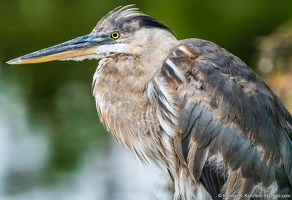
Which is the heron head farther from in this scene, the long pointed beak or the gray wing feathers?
the gray wing feathers

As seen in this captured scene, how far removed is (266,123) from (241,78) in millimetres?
346

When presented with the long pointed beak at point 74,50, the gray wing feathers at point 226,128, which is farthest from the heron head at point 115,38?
the gray wing feathers at point 226,128

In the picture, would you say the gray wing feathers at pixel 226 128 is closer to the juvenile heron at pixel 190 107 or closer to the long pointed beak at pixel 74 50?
the juvenile heron at pixel 190 107

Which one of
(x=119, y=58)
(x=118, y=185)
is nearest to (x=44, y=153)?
(x=118, y=185)

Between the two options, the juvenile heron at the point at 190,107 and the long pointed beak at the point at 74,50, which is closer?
the juvenile heron at the point at 190,107

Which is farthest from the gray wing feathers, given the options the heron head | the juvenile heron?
the heron head

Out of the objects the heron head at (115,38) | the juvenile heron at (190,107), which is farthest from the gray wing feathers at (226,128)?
the heron head at (115,38)

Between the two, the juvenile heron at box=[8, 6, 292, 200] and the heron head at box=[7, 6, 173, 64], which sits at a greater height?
the heron head at box=[7, 6, 173, 64]

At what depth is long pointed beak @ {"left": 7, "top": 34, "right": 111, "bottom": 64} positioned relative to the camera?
5084 millimetres

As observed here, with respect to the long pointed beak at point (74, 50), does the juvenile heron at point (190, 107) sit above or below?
below

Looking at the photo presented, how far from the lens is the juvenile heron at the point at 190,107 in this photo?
15.9 feet

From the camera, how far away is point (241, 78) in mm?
4926

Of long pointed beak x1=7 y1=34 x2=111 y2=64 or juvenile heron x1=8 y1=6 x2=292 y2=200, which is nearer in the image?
juvenile heron x1=8 y1=6 x2=292 y2=200

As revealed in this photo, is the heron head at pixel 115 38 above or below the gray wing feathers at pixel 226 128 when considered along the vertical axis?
above
